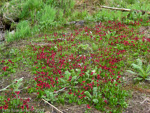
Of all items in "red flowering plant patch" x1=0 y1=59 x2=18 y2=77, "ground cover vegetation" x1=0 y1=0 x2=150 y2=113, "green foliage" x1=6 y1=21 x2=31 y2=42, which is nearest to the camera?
"ground cover vegetation" x1=0 y1=0 x2=150 y2=113

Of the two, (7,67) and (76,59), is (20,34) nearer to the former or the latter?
(7,67)

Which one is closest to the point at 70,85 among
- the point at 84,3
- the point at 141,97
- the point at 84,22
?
the point at 141,97

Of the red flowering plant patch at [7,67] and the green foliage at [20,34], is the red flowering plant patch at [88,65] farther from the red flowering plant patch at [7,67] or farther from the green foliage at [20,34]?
the green foliage at [20,34]

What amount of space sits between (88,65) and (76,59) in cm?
48

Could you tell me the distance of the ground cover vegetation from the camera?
358 centimetres

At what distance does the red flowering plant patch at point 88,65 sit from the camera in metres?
3.59

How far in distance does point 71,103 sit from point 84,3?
688cm

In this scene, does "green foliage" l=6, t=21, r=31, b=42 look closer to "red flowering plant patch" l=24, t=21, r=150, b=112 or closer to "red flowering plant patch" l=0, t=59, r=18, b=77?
"red flowering plant patch" l=24, t=21, r=150, b=112

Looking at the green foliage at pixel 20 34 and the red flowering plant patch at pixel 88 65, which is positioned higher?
the green foliage at pixel 20 34

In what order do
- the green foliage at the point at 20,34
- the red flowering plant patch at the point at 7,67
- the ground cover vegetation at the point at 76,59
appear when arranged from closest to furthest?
the ground cover vegetation at the point at 76,59, the red flowering plant patch at the point at 7,67, the green foliage at the point at 20,34

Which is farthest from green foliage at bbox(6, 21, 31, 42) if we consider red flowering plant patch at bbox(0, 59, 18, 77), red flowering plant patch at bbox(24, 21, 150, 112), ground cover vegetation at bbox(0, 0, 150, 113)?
red flowering plant patch at bbox(0, 59, 18, 77)

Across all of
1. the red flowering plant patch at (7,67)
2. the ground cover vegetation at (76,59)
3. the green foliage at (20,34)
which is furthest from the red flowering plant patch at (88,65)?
the green foliage at (20,34)

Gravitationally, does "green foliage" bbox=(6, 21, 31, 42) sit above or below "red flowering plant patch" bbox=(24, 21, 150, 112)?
above

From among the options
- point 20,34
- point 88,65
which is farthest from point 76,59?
point 20,34
